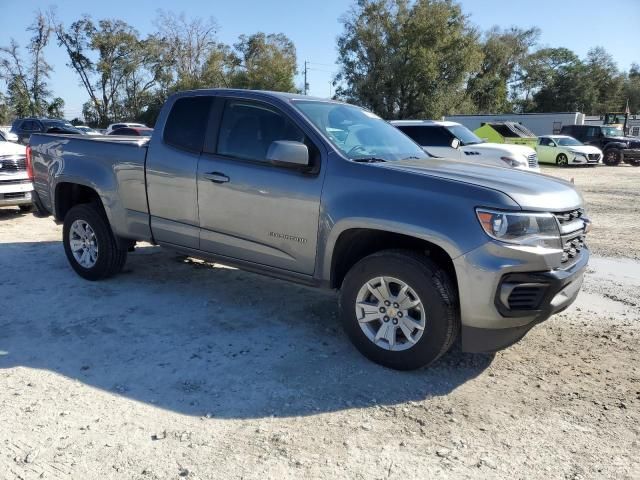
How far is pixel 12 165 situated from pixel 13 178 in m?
0.23

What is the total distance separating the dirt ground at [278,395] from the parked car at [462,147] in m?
6.57

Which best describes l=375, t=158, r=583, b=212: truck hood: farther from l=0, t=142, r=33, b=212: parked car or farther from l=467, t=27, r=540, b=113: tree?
l=467, t=27, r=540, b=113: tree

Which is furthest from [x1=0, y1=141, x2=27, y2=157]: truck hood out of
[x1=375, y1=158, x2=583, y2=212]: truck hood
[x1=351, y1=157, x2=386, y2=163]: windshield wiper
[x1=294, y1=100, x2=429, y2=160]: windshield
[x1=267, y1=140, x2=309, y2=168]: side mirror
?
[x1=375, y1=158, x2=583, y2=212]: truck hood

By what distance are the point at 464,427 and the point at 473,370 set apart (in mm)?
777

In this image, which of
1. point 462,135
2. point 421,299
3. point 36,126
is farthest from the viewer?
point 36,126

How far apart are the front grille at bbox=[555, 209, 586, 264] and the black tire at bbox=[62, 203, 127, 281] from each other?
13.6 ft

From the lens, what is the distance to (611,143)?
85.9ft

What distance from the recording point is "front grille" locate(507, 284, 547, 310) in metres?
3.20

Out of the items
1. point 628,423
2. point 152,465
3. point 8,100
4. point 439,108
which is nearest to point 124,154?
point 152,465

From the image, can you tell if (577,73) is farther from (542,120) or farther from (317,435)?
(317,435)

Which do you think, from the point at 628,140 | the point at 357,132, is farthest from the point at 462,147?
the point at 628,140

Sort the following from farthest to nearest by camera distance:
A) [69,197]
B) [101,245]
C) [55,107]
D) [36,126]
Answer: [55,107], [36,126], [69,197], [101,245]

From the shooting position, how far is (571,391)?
3.46 meters

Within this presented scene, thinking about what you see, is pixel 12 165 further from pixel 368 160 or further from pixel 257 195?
pixel 368 160
